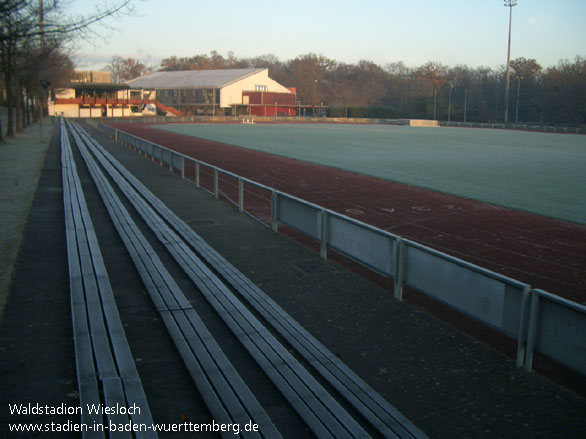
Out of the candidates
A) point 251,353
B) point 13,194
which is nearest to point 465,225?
point 251,353

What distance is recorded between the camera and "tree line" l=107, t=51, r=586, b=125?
281ft

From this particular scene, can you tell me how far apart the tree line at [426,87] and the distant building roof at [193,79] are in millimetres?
20627

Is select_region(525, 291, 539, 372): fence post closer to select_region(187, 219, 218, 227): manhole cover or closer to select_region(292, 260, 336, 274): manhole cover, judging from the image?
select_region(292, 260, 336, 274): manhole cover

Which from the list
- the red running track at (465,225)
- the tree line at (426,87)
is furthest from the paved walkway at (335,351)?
the tree line at (426,87)

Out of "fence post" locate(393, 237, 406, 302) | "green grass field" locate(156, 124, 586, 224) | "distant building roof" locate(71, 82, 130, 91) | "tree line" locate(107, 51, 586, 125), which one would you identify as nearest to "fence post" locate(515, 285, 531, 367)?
"fence post" locate(393, 237, 406, 302)

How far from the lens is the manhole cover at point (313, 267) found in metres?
8.45

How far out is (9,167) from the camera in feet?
70.8

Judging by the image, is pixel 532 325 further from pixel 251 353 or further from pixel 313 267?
pixel 313 267

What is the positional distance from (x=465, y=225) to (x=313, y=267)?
17.5 ft

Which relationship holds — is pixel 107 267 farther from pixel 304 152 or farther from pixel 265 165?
pixel 304 152

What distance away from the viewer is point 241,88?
121062 millimetres

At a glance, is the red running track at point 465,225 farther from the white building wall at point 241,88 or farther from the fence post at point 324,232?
the white building wall at point 241,88

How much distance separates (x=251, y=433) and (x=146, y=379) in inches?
51.3

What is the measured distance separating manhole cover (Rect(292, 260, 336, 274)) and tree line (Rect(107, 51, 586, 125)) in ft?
262
